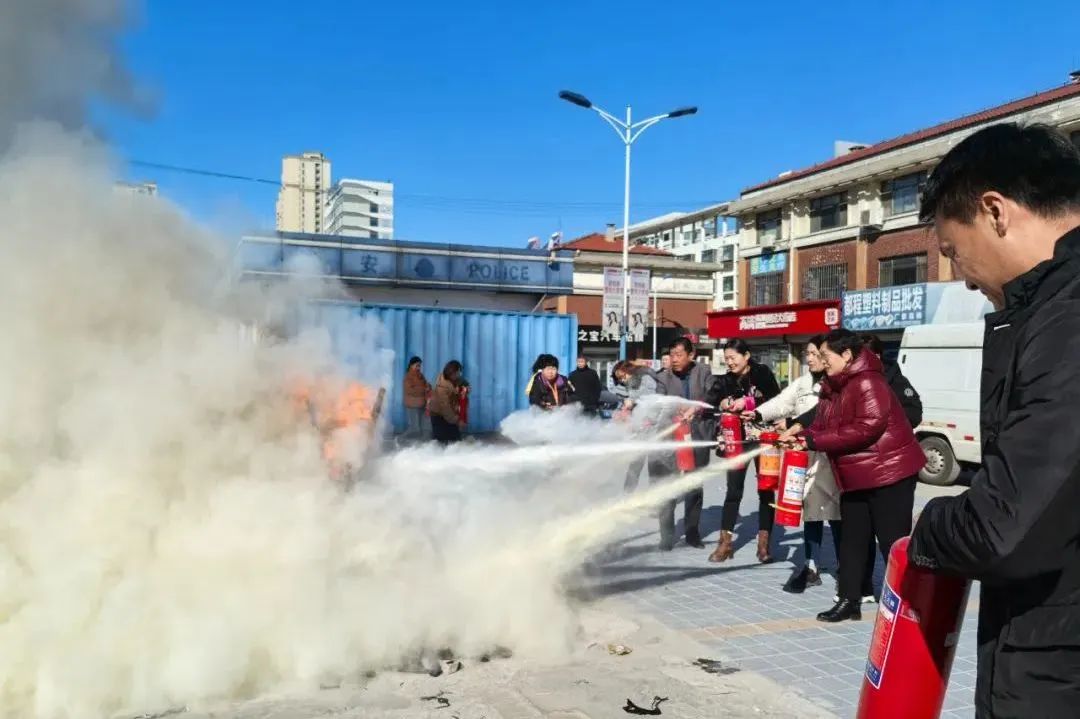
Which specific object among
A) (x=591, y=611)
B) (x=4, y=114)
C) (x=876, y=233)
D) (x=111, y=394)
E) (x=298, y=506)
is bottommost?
(x=591, y=611)

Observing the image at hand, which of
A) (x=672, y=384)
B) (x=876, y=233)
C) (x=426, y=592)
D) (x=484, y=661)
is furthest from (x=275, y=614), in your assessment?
(x=876, y=233)

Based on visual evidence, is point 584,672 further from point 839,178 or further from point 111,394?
point 839,178

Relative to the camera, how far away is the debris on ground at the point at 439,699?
387 centimetres

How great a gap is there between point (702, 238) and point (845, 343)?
73771mm

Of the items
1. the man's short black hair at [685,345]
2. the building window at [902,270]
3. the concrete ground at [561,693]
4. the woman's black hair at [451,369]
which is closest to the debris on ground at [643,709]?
the concrete ground at [561,693]

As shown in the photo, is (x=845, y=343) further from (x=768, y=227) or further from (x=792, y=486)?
(x=768, y=227)

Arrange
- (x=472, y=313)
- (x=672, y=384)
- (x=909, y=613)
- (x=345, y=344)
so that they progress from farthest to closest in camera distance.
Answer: (x=472, y=313), (x=672, y=384), (x=345, y=344), (x=909, y=613)

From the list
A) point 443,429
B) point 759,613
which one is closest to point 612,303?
point 443,429

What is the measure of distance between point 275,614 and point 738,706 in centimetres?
244

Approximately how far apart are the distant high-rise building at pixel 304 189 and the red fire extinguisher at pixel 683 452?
198 inches

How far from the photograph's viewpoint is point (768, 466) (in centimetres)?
673

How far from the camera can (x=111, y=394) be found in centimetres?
378

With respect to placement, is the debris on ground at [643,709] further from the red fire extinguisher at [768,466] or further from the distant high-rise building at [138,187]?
A: the distant high-rise building at [138,187]

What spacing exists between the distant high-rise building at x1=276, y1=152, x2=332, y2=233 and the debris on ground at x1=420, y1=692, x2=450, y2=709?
642 centimetres
